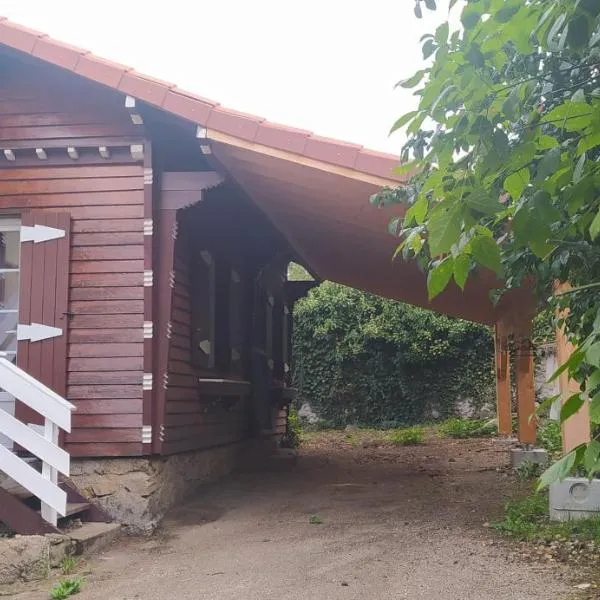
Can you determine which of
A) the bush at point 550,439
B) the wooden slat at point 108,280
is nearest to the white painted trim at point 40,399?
the wooden slat at point 108,280

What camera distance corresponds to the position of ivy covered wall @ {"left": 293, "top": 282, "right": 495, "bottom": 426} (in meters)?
15.8

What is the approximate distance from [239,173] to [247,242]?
3.05 metres

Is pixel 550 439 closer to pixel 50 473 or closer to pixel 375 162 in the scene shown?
pixel 375 162

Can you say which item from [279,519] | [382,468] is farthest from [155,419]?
[382,468]

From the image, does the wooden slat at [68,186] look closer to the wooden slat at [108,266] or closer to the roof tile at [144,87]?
the wooden slat at [108,266]

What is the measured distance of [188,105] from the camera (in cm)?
557

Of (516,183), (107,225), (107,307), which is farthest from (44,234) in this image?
(516,183)

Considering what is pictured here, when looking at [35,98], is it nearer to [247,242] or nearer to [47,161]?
[47,161]

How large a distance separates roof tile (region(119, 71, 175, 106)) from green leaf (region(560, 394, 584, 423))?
4801 millimetres

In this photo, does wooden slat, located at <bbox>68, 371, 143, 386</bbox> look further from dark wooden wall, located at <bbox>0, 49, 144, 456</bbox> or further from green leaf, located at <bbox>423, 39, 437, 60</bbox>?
green leaf, located at <bbox>423, 39, 437, 60</bbox>

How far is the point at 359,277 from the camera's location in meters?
9.91

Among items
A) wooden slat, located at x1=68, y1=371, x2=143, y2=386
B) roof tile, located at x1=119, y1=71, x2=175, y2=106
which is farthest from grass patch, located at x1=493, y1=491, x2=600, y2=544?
roof tile, located at x1=119, y1=71, x2=175, y2=106

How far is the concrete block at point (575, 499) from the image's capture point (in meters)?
5.09

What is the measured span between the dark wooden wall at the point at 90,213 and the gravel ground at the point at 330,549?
3.51 feet
